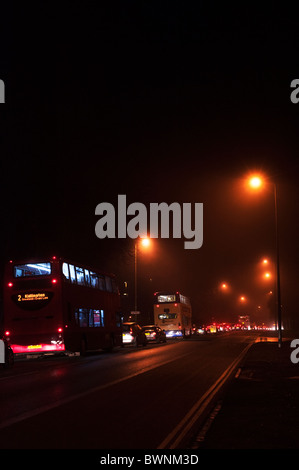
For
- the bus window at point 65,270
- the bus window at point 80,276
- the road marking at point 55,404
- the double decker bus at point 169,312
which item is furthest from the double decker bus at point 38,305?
the double decker bus at point 169,312

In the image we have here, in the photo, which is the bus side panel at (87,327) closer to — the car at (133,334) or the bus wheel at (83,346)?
the bus wheel at (83,346)

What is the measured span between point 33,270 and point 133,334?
17.8 meters

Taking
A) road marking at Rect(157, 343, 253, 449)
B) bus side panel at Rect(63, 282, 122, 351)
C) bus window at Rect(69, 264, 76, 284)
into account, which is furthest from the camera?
bus window at Rect(69, 264, 76, 284)

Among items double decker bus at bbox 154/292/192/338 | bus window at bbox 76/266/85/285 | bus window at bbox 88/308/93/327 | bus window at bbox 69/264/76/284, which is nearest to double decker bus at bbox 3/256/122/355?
bus window at bbox 69/264/76/284

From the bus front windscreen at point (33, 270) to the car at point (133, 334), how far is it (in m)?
17.4

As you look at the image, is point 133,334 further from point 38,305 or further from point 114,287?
point 38,305

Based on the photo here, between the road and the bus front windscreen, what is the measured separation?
7.46 m

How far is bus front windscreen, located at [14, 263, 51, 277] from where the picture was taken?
2730 centimetres

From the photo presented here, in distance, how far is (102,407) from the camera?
11.5m

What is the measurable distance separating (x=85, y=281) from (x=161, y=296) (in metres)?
30.9

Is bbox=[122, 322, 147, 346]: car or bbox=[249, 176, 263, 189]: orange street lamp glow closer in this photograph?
bbox=[249, 176, 263, 189]: orange street lamp glow

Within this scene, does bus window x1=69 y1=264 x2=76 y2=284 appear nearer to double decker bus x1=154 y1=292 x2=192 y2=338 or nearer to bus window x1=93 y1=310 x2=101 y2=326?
bus window x1=93 y1=310 x2=101 y2=326

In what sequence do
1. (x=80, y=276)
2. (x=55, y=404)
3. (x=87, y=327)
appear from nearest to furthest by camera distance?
(x=55, y=404), (x=80, y=276), (x=87, y=327)

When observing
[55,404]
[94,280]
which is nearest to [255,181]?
[94,280]
